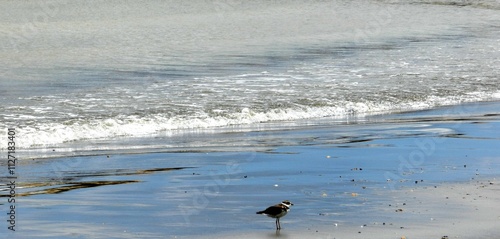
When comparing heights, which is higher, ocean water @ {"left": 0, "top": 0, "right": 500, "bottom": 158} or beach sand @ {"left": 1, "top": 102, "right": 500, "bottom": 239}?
ocean water @ {"left": 0, "top": 0, "right": 500, "bottom": 158}

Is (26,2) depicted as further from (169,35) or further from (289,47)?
(289,47)

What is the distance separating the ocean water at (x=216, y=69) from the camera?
15055mm

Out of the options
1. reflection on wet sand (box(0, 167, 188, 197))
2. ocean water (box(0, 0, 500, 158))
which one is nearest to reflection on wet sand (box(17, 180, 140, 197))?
reflection on wet sand (box(0, 167, 188, 197))

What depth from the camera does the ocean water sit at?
49.4ft

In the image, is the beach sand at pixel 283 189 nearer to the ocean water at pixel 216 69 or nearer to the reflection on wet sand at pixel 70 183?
the reflection on wet sand at pixel 70 183

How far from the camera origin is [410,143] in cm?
1251

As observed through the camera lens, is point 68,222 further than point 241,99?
No

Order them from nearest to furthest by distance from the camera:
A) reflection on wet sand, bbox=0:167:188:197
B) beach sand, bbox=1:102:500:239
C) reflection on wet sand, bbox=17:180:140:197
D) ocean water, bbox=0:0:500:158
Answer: beach sand, bbox=1:102:500:239
reflection on wet sand, bbox=17:180:140:197
reflection on wet sand, bbox=0:167:188:197
ocean water, bbox=0:0:500:158

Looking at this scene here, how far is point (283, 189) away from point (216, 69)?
50.3 feet

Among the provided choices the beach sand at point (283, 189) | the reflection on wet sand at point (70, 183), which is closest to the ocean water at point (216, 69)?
the beach sand at point (283, 189)

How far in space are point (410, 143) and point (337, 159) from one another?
1641mm

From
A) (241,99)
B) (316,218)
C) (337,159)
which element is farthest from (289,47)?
(316,218)

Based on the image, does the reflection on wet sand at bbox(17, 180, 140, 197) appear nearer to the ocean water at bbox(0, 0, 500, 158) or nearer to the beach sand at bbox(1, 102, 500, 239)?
the beach sand at bbox(1, 102, 500, 239)

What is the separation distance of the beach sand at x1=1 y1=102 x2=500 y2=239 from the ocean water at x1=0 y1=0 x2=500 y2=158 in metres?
1.39
